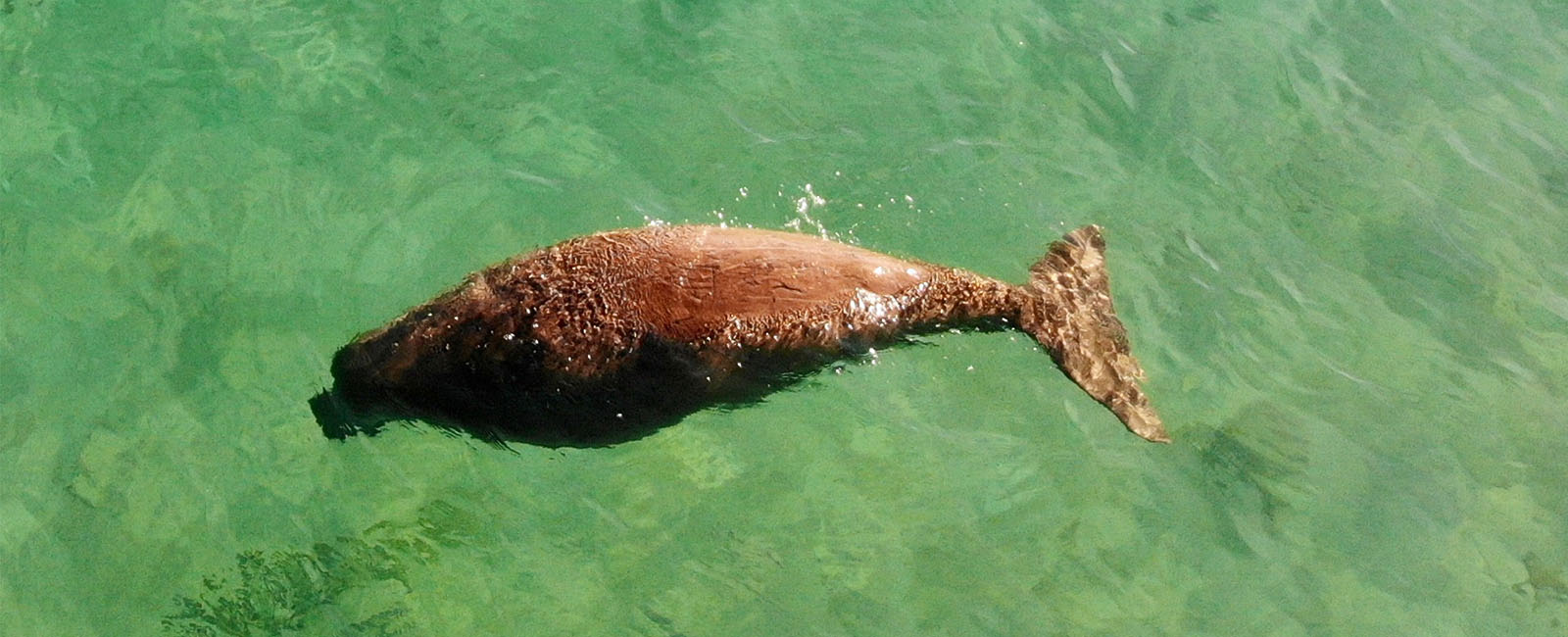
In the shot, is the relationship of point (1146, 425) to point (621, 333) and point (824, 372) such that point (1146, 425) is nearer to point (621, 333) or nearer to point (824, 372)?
point (824, 372)

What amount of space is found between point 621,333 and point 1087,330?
2.90 m

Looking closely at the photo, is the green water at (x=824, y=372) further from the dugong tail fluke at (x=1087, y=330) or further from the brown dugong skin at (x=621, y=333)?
the brown dugong skin at (x=621, y=333)

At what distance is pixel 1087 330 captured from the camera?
7.03 meters

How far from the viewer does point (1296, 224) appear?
8242 mm

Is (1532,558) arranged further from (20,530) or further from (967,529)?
(20,530)

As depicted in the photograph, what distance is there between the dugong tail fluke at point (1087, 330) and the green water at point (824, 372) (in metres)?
0.19

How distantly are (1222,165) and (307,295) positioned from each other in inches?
242

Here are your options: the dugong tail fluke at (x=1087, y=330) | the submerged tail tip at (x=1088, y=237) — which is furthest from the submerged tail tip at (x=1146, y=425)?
the submerged tail tip at (x=1088, y=237)

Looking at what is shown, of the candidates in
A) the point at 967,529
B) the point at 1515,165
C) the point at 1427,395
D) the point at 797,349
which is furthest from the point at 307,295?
the point at 1515,165

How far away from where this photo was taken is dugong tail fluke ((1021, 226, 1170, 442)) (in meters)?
6.79

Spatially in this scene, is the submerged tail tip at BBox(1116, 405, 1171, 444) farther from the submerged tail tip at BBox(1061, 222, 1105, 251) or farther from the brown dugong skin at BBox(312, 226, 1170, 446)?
the brown dugong skin at BBox(312, 226, 1170, 446)

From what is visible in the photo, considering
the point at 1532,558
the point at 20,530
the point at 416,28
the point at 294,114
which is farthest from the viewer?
the point at 416,28

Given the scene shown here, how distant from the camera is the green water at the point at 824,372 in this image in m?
6.07

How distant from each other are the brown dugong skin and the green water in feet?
1.08
